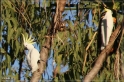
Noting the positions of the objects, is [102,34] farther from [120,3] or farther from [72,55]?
[72,55]

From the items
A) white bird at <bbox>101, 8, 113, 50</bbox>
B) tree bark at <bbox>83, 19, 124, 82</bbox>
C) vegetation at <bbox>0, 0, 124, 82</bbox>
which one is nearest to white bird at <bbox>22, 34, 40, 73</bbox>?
vegetation at <bbox>0, 0, 124, 82</bbox>

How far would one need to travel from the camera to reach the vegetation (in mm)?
2507

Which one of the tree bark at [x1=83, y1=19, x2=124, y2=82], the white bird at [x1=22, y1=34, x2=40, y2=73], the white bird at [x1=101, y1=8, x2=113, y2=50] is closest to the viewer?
the tree bark at [x1=83, y1=19, x2=124, y2=82]

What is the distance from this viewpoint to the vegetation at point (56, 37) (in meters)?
2.51

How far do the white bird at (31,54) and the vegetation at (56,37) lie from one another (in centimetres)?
5

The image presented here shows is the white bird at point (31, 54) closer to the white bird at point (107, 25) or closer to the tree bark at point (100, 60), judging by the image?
the white bird at point (107, 25)

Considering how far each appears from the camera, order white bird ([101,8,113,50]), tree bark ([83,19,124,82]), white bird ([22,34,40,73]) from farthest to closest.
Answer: white bird ([22,34,40,73]) → white bird ([101,8,113,50]) → tree bark ([83,19,124,82])

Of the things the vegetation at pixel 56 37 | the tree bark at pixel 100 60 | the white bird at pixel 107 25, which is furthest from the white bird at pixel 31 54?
the tree bark at pixel 100 60

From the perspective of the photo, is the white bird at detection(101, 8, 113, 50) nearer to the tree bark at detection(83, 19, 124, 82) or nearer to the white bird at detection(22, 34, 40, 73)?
the tree bark at detection(83, 19, 124, 82)

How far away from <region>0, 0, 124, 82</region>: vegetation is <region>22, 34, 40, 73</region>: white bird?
0.05 metres

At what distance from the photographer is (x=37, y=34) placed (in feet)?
8.82

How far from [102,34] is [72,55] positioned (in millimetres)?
515

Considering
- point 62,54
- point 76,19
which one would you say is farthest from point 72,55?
point 76,19

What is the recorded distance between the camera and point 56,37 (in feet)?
7.77
